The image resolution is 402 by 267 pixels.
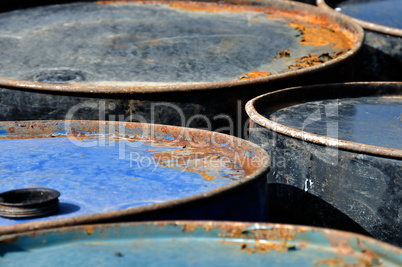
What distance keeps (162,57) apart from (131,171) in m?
1.74

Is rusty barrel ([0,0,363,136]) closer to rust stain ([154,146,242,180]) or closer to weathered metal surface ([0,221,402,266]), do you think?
rust stain ([154,146,242,180])

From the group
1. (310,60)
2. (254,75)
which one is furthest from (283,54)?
(254,75)

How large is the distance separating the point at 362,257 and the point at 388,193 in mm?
938

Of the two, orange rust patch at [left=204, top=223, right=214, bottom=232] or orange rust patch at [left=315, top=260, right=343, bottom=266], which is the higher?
orange rust patch at [left=204, top=223, right=214, bottom=232]

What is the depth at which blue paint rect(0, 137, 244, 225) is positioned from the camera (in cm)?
233

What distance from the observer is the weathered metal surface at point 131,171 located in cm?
218

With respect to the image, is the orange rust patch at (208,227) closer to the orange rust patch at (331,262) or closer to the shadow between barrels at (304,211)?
the orange rust patch at (331,262)

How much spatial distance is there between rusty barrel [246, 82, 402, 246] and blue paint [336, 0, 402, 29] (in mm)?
2130

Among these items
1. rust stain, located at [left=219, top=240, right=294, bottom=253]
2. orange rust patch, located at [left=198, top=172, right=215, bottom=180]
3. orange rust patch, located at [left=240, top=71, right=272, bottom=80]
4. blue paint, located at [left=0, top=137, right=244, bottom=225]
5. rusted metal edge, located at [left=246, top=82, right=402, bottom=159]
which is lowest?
blue paint, located at [left=0, top=137, right=244, bottom=225]

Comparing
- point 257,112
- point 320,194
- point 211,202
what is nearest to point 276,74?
point 257,112

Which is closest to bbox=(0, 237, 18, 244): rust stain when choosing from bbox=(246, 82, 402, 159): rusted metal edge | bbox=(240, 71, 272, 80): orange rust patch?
bbox=(246, 82, 402, 159): rusted metal edge

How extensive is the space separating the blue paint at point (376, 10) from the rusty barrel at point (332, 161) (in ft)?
6.99

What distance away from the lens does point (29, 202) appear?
224cm

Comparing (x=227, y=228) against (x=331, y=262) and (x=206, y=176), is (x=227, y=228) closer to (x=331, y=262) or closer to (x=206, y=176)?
(x=331, y=262)
